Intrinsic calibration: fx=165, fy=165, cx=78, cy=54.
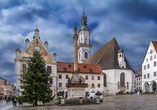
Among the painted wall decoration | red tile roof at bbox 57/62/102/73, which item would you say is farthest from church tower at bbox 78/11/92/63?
the painted wall decoration

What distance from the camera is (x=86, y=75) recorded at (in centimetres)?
4547

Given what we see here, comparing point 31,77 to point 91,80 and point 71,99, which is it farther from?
point 91,80

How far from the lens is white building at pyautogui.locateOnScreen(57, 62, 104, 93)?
140ft

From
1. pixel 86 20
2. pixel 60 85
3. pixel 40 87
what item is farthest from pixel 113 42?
pixel 40 87

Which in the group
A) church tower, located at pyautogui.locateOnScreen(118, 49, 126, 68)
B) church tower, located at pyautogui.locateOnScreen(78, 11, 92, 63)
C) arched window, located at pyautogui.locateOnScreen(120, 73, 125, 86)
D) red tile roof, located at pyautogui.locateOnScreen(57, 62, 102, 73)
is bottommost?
arched window, located at pyautogui.locateOnScreen(120, 73, 125, 86)

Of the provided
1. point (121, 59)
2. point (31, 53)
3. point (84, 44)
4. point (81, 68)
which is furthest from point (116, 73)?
point (84, 44)

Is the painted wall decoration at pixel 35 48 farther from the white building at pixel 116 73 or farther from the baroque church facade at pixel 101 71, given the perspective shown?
the white building at pixel 116 73

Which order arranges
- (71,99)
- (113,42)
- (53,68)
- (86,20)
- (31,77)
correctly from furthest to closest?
(86,20)
(113,42)
(53,68)
(31,77)
(71,99)

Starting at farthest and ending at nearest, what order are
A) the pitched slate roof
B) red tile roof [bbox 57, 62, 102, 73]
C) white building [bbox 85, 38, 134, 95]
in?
the pitched slate roof
white building [bbox 85, 38, 134, 95]
red tile roof [bbox 57, 62, 102, 73]

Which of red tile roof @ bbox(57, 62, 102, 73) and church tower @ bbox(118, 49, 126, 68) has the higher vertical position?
church tower @ bbox(118, 49, 126, 68)

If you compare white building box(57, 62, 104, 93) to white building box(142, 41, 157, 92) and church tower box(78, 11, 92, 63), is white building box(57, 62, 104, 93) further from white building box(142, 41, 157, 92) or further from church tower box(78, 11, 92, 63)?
church tower box(78, 11, 92, 63)

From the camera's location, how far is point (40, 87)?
21.7 m

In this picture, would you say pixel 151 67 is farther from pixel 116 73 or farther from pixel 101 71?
pixel 101 71

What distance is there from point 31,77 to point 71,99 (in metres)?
6.01
